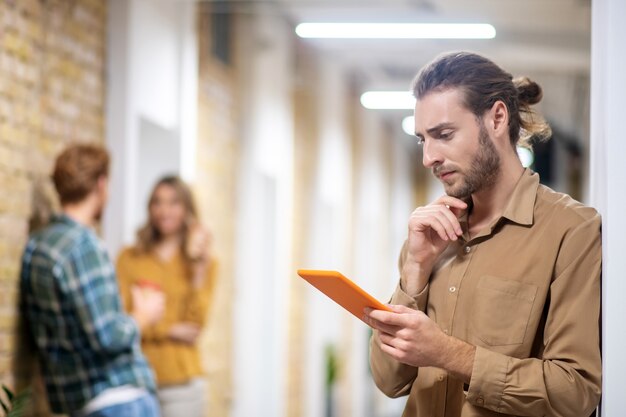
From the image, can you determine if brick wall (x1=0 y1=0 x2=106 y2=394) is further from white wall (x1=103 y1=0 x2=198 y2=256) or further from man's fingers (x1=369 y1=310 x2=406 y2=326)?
man's fingers (x1=369 y1=310 x2=406 y2=326)

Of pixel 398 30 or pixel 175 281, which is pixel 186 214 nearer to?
pixel 175 281

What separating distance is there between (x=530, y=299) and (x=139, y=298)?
295 centimetres

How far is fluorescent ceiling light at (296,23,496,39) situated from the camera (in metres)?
5.88

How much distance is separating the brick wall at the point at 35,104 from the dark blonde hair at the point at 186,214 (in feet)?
1.35

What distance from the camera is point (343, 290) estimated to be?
6.14 ft

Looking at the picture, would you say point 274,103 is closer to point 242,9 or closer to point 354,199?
point 242,9

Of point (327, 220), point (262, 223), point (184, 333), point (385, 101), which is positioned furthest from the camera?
point (385, 101)

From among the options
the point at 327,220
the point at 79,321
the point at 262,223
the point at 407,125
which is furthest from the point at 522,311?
the point at 407,125

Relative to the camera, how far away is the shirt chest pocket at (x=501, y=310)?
193 centimetres

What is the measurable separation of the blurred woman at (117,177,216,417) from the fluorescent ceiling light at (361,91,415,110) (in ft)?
12.3

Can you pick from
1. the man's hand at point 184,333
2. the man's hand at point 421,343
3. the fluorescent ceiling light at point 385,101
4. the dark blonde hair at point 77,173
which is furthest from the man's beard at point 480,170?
the fluorescent ceiling light at point 385,101

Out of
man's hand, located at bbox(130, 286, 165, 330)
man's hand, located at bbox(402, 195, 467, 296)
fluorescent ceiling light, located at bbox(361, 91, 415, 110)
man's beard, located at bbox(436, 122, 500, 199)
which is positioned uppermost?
fluorescent ceiling light, located at bbox(361, 91, 415, 110)

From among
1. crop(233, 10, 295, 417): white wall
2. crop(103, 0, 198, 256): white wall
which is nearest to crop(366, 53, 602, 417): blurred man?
crop(103, 0, 198, 256): white wall

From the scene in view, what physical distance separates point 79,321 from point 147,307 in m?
0.73
